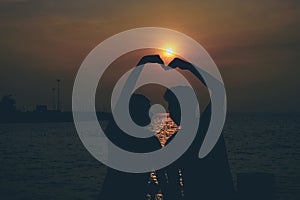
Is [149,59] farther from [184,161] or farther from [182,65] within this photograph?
[184,161]

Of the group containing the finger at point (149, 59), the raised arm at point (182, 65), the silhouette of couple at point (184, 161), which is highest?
the finger at point (149, 59)

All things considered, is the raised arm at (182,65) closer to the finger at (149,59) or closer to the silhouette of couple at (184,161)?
the silhouette of couple at (184,161)

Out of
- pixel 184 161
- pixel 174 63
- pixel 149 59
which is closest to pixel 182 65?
pixel 174 63

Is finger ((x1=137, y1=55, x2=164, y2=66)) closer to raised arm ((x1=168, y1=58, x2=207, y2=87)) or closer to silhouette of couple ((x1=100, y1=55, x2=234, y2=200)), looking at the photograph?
silhouette of couple ((x1=100, y1=55, x2=234, y2=200))

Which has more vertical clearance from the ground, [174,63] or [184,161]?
[174,63]

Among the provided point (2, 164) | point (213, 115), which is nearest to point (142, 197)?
point (213, 115)

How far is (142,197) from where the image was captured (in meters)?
4.77

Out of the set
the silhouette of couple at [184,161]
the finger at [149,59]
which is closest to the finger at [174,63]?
the silhouette of couple at [184,161]

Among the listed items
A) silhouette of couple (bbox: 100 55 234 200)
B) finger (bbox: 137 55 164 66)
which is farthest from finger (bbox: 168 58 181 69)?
finger (bbox: 137 55 164 66)

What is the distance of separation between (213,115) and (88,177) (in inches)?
1422

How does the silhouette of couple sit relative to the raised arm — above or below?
below

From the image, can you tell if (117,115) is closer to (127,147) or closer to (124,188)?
(127,147)

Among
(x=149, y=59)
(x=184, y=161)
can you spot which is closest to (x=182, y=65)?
(x=149, y=59)

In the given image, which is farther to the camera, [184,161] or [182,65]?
[184,161]
